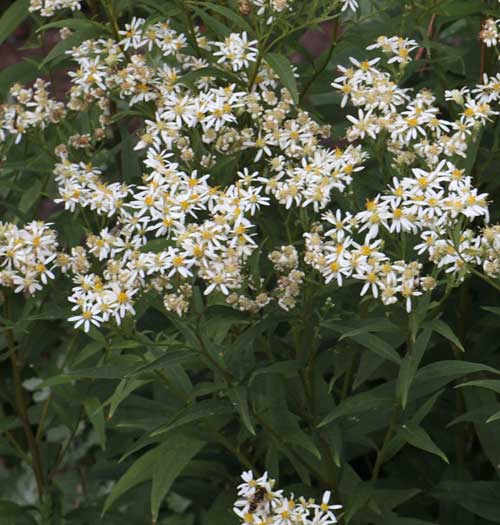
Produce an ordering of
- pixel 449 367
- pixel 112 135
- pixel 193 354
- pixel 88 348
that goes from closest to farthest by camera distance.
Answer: pixel 193 354, pixel 449 367, pixel 88 348, pixel 112 135

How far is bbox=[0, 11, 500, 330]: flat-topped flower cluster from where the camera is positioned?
10.1 feet

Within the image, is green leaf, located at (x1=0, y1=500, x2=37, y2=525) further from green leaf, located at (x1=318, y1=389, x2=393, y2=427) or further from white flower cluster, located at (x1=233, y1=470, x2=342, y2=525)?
green leaf, located at (x1=318, y1=389, x2=393, y2=427)

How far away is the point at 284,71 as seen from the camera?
3.55m

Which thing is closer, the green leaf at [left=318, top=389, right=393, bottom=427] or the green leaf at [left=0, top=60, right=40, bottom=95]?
the green leaf at [left=318, top=389, right=393, bottom=427]

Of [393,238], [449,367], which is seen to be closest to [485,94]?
[393,238]

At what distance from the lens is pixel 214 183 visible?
3.64m

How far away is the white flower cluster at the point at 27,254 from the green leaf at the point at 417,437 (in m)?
1.20

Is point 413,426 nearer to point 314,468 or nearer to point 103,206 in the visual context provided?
point 314,468

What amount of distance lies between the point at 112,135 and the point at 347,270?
2.00m

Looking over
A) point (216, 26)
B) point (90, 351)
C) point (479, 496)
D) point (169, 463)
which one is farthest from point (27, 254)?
point (479, 496)

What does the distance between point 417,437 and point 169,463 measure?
769 millimetres

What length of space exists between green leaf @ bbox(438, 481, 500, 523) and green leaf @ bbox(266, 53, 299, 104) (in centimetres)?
147

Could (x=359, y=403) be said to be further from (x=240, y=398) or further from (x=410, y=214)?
(x=410, y=214)


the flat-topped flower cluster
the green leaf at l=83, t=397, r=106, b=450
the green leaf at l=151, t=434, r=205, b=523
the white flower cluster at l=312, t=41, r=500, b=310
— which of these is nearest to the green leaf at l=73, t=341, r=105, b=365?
the green leaf at l=83, t=397, r=106, b=450
